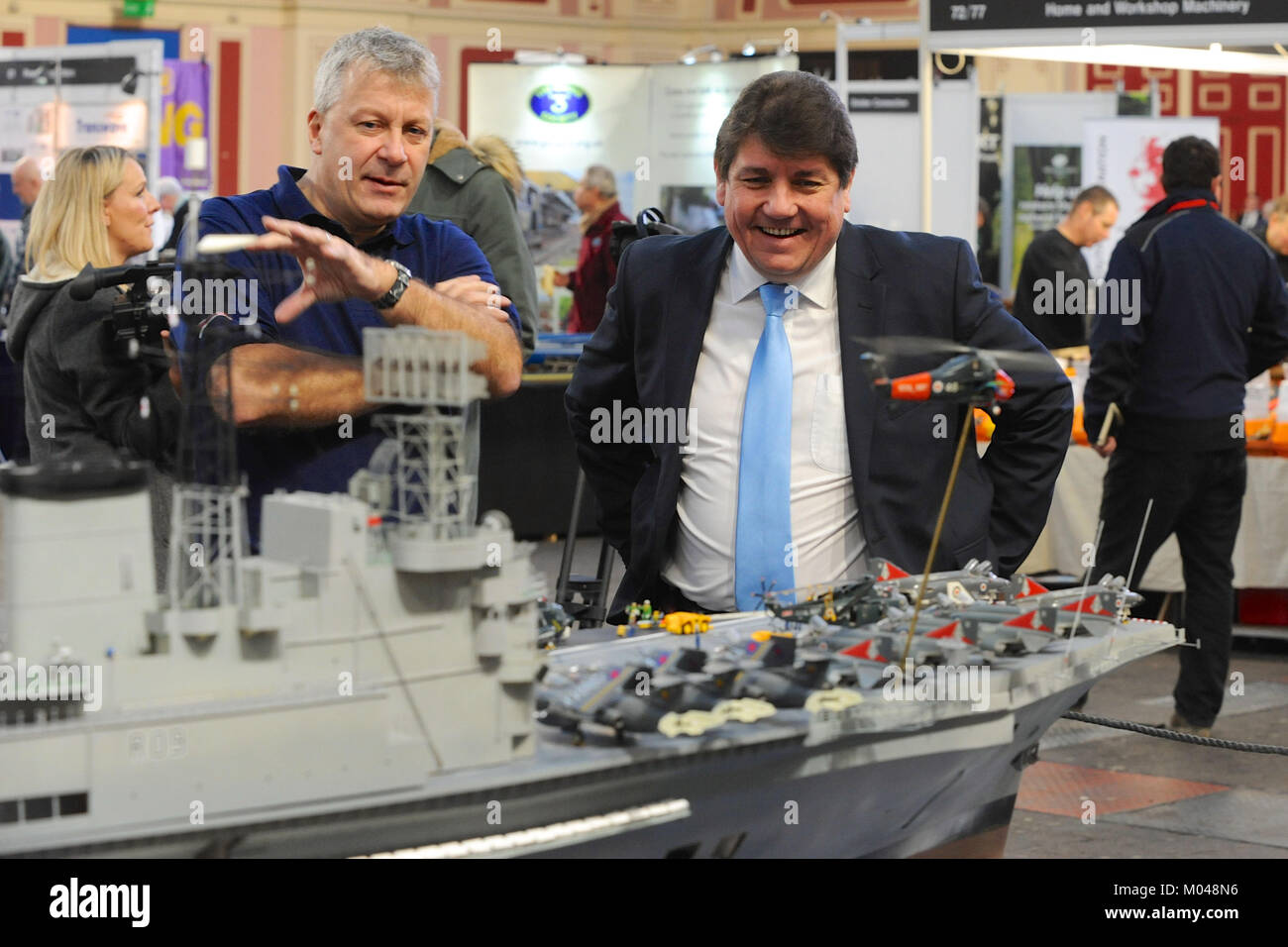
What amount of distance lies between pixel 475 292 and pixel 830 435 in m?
0.59

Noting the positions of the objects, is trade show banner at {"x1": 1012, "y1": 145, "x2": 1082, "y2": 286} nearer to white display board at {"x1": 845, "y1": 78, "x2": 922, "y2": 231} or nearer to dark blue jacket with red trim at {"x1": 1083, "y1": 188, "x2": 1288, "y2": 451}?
white display board at {"x1": 845, "y1": 78, "x2": 922, "y2": 231}

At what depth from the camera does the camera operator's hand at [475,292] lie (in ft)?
8.42

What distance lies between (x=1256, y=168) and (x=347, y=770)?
2062 cm

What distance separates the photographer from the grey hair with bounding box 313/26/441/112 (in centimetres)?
250

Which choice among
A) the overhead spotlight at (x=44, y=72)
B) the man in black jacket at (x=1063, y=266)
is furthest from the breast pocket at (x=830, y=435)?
the overhead spotlight at (x=44, y=72)

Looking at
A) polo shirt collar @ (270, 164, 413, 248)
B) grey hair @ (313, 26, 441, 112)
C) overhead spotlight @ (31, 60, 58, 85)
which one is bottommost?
polo shirt collar @ (270, 164, 413, 248)

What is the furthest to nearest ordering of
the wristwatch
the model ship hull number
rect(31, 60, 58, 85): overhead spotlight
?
rect(31, 60, 58, 85): overhead spotlight, the wristwatch, the model ship hull number

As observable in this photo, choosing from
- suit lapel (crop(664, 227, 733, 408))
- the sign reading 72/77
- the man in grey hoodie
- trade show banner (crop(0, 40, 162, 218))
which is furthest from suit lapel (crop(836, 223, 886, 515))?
trade show banner (crop(0, 40, 162, 218))

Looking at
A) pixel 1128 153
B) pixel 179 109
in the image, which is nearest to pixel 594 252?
pixel 1128 153

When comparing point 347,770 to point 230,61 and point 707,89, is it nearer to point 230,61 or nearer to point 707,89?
point 707,89

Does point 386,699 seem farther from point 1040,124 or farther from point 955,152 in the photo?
point 1040,124

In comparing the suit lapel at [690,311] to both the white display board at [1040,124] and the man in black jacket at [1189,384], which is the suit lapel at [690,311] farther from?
the white display board at [1040,124]

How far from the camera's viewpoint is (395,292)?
227 cm

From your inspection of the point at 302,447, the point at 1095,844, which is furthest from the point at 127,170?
the point at 1095,844
